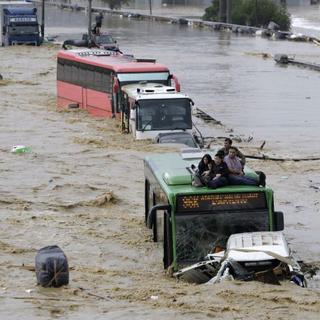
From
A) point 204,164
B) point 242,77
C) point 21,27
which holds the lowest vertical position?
point 242,77

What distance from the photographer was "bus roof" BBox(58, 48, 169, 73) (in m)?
34.4

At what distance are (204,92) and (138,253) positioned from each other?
3037cm

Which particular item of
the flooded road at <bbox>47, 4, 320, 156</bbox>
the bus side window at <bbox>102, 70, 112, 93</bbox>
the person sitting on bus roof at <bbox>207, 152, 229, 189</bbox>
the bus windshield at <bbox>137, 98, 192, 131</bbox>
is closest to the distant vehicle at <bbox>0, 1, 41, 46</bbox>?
the flooded road at <bbox>47, 4, 320, 156</bbox>

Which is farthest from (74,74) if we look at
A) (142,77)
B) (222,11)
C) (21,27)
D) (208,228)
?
(222,11)

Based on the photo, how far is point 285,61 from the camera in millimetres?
64000

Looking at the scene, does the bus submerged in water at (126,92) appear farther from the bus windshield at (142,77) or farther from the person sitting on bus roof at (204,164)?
the person sitting on bus roof at (204,164)

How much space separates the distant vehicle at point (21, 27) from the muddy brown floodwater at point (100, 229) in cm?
3295

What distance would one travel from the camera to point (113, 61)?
36906mm

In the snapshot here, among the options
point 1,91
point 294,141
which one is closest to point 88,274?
point 294,141

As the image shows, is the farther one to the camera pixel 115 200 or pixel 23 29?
pixel 23 29

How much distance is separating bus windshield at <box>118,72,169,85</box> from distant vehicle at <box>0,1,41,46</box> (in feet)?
124

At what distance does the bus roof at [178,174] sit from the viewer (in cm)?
1553

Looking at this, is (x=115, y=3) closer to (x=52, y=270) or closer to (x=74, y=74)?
(x=74, y=74)

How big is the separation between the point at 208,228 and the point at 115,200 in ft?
24.5
